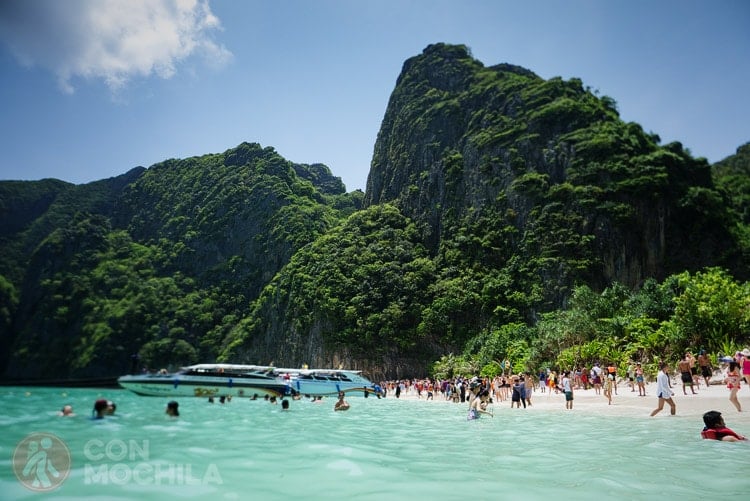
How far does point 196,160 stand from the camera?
14675 cm

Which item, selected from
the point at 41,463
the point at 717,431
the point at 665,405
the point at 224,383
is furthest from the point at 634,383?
the point at 41,463

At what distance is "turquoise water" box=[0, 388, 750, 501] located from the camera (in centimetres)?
673

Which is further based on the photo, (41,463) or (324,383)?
(324,383)

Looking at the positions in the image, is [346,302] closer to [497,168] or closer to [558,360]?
[497,168]

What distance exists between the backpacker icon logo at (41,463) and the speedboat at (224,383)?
20.8 metres

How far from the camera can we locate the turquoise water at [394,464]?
6.73 meters

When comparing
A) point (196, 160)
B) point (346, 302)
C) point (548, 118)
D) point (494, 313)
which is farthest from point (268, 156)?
point (494, 313)

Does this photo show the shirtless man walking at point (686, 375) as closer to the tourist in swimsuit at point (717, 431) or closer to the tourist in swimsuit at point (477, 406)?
the tourist in swimsuit at point (477, 406)

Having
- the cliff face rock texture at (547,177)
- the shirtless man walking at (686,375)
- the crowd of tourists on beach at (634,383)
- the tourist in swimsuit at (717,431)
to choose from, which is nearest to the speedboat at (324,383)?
the crowd of tourists on beach at (634,383)

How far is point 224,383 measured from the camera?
111ft

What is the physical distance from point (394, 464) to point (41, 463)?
260 inches

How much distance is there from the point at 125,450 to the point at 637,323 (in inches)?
1262
